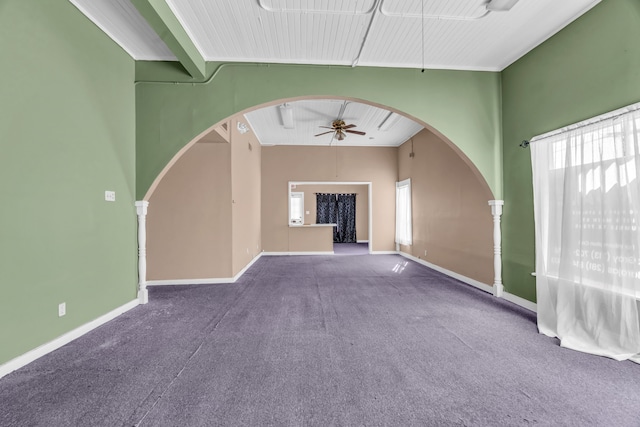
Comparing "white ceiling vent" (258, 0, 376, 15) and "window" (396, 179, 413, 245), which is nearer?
"white ceiling vent" (258, 0, 376, 15)

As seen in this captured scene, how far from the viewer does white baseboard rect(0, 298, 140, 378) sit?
205cm

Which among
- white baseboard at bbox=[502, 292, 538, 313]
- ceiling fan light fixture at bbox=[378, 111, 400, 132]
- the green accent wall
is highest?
ceiling fan light fixture at bbox=[378, 111, 400, 132]

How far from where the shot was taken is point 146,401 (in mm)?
1741

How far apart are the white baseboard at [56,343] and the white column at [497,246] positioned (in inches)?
187

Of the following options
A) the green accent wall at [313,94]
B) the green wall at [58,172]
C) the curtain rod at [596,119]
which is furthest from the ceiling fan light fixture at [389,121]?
the green wall at [58,172]

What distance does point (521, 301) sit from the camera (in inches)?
138

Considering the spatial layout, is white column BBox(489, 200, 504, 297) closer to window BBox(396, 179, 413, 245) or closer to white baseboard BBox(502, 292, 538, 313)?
white baseboard BBox(502, 292, 538, 313)

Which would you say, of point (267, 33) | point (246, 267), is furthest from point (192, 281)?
point (267, 33)

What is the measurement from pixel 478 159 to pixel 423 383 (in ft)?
9.93

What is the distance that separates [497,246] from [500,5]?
109 inches

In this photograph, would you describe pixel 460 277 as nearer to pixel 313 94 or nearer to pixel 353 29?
pixel 313 94

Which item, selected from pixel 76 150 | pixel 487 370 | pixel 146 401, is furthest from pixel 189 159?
pixel 487 370

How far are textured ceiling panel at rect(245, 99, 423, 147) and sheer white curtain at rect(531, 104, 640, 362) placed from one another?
10.3 ft

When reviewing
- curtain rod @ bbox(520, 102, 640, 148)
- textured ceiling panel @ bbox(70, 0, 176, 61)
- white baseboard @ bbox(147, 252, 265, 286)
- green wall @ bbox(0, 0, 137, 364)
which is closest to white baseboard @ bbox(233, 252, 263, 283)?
white baseboard @ bbox(147, 252, 265, 286)
